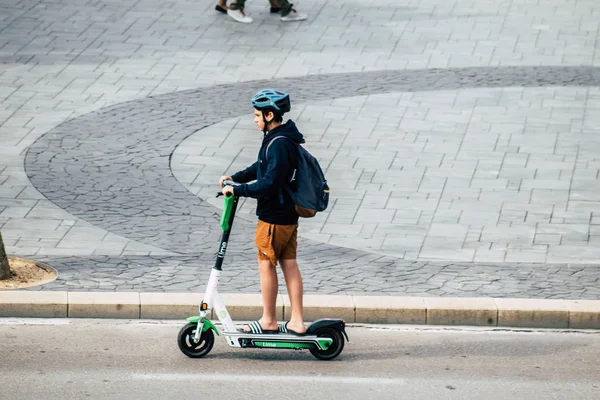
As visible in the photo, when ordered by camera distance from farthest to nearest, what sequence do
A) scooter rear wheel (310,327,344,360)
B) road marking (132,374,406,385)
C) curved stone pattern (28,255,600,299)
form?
1. curved stone pattern (28,255,600,299)
2. scooter rear wheel (310,327,344,360)
3. road marking (132,374,406,385)

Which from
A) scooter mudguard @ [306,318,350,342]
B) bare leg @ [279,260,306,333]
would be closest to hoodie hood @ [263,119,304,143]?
bare leg @ [279,260,306,333]

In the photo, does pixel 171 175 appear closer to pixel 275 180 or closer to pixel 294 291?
pixel 294 291

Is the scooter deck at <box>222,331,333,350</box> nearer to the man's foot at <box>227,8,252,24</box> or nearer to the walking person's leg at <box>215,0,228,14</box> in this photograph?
the man's foot at <box>227,8,252,24</box>


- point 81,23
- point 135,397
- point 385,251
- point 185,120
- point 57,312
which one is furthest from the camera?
point 81,23

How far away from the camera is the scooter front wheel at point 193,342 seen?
7.75 m

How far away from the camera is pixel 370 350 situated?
8062mm

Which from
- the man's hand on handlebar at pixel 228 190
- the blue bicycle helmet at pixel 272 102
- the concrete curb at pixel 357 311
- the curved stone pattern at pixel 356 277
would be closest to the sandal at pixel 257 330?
the concrete curb at pixel 357 311

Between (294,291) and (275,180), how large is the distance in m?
0.80

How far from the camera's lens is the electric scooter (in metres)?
7.73

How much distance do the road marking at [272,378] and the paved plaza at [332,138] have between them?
4.89ft

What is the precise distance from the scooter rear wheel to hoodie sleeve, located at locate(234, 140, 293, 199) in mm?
972

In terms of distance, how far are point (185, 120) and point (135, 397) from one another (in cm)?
716

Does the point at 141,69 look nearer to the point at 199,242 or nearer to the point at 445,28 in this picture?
the point at 445,28

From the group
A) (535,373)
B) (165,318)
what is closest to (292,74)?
(165,318)
